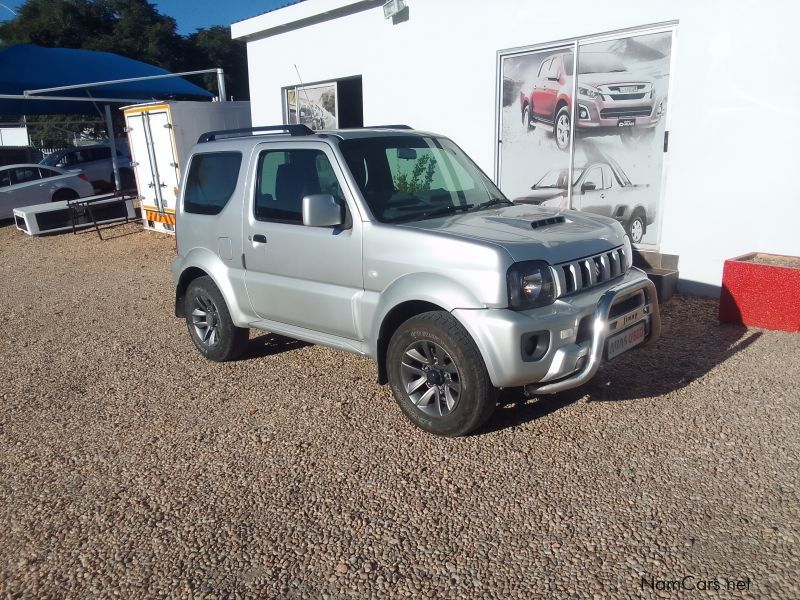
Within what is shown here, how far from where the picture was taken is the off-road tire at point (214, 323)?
18.0 feet

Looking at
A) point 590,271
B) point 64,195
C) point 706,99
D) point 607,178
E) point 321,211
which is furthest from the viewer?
point 64,195

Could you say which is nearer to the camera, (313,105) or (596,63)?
(596,63)

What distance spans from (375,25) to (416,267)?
750cm

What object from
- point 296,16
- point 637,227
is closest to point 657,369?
point 637,227

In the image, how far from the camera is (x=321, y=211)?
4.22m

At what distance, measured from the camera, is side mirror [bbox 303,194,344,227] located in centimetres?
421

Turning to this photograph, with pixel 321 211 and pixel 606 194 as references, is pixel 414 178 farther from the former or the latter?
pixel 606 194

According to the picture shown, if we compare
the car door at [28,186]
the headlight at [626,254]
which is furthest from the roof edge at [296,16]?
the car door at [28,186]

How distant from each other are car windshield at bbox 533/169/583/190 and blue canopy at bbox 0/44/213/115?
1506 centimetres

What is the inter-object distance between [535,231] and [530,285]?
0.51 m

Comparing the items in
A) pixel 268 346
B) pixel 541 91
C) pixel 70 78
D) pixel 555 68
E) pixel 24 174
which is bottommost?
pixel 268 346

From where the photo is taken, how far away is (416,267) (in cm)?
403

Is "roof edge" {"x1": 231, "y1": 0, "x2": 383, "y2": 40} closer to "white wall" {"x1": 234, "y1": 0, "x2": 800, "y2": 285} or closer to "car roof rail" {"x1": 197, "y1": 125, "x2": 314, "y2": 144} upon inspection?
"white wall" {"x1": 234, "y1": 0, "x2": 800, "y2": 285}

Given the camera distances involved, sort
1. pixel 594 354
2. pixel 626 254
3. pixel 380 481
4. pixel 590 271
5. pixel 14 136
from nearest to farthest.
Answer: pixel 380 481
pixel 594 354
pixel 590 271
pixel 626 254
pixel 14 136
